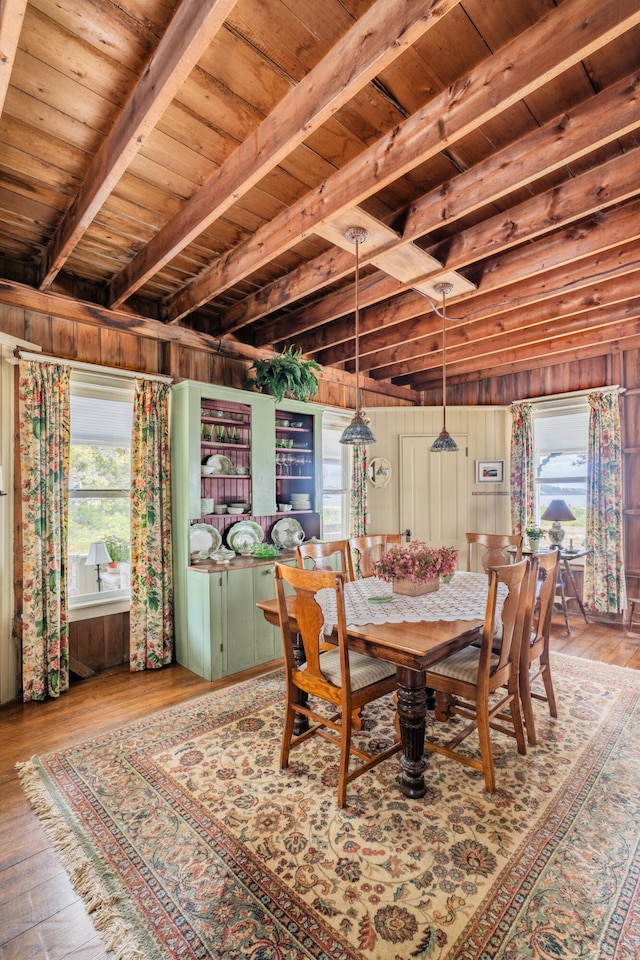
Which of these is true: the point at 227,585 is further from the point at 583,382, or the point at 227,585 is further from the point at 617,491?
the point at 583,382

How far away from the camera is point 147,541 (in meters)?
3.64

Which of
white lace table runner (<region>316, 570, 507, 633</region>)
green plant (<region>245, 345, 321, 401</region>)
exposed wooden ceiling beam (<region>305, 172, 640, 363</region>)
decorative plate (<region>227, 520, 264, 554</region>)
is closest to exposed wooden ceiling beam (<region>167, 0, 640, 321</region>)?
exposed wooden ceiling beam (<region>305, 172, 640, 363</region>)

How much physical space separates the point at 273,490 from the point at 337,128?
2.85 m

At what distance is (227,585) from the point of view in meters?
3.53

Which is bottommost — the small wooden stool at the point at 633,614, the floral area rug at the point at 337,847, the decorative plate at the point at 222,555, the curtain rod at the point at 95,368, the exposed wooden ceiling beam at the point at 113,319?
the floral area rug at the point at 337,847

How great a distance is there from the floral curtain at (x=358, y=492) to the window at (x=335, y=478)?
2.6 inches

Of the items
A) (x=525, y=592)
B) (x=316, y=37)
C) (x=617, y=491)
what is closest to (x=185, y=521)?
(x=525, y=592)

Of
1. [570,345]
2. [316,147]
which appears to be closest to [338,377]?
[570,345]

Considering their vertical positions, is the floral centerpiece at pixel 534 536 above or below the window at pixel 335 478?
below

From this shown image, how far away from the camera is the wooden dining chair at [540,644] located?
253 cm

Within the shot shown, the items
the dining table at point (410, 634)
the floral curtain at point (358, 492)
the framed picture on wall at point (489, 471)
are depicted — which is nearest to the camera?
the dining table at point (410, 634)

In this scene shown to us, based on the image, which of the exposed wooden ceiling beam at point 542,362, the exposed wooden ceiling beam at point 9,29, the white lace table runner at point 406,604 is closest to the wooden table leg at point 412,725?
the white lace table runner at point 406,604

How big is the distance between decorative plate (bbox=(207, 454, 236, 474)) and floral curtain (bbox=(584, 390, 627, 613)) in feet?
12.2

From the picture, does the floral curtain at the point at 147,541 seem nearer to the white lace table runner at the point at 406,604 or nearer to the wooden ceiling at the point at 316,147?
the wooden ceiling at the point at 316,147
